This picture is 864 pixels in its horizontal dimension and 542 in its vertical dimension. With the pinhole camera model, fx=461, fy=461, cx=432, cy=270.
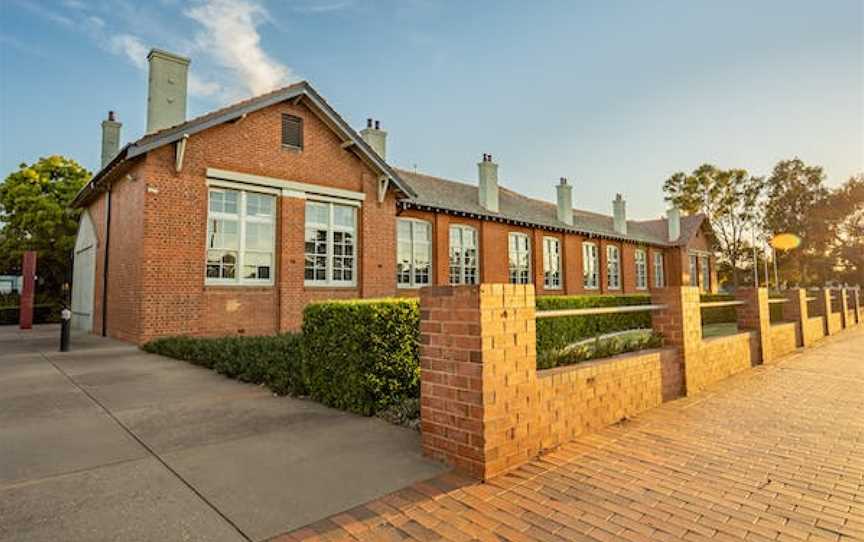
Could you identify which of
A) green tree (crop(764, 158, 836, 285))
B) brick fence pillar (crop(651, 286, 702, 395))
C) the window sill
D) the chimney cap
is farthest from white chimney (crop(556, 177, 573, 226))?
green tree (crop(764, 158, 836, 285))

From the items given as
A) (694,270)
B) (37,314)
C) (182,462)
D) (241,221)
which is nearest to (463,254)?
(241,221)

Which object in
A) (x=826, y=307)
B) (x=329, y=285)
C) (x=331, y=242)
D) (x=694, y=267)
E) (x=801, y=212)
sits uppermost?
(x=801, y=212)

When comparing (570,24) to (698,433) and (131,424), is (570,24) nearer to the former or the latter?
(698,433)

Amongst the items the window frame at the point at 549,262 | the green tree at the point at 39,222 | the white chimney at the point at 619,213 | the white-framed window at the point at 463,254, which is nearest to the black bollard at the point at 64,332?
the white-framed window at the point at 463,254

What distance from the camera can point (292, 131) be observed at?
12.9 m

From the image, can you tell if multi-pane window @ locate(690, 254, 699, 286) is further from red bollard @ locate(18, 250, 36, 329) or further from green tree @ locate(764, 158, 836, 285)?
red bollard @ locate(18, 250, 36, 329)

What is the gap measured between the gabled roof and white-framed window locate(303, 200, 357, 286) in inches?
68.9

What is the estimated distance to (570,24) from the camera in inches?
324

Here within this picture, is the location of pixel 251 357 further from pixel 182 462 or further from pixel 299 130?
pixel 299 130

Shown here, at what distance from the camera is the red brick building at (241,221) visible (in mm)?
10656

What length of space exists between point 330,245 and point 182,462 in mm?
10139

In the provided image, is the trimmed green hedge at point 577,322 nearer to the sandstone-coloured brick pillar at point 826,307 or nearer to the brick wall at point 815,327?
the brick wall at point 815,327

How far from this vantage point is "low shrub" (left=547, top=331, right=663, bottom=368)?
15.8ft

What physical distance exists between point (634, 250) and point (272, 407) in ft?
90.4
